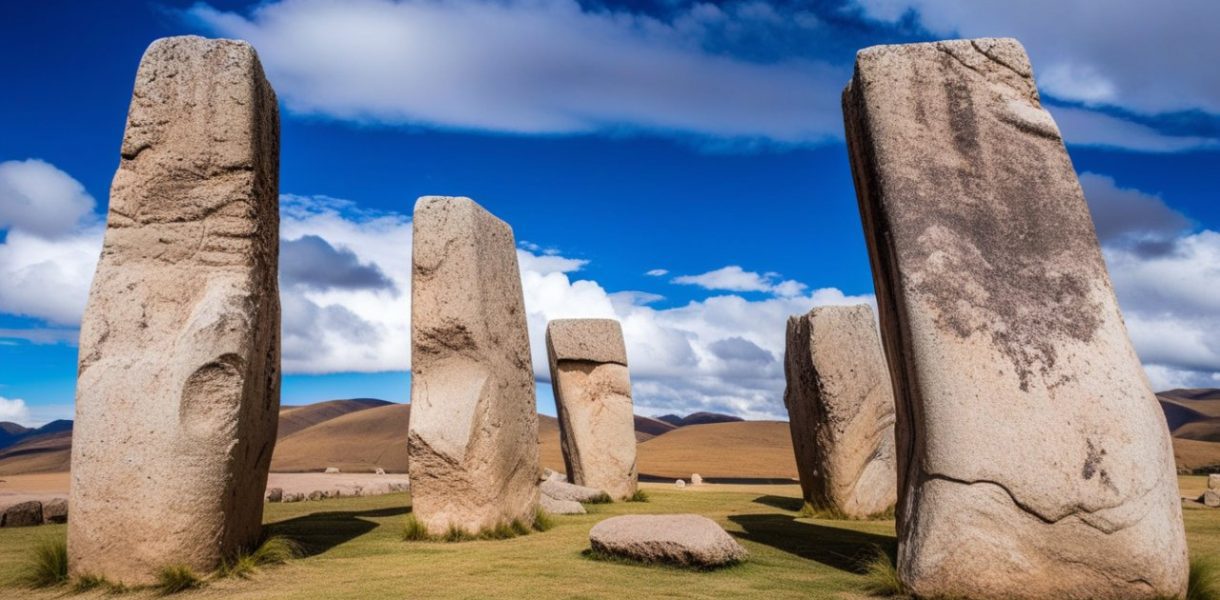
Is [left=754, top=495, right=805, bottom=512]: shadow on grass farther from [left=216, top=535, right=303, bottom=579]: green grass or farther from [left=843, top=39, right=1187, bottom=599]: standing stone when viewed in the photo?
[left=843, top=39, right=1187, bottom=599]: standing stone

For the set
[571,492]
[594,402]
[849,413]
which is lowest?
[571,492]

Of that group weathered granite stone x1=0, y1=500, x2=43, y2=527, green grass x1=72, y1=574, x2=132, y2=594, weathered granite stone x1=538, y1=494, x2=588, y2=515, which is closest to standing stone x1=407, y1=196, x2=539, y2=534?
weathered granite stone x1=538, y1=494, x2=588, y2=515

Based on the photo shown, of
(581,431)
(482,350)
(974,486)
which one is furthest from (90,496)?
(581,431)

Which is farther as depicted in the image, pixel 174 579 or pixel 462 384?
pixel 462 384

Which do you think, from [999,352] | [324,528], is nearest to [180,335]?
[324,528]

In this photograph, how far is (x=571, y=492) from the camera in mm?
11508

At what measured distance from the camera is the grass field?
Answer: 4.74 metres

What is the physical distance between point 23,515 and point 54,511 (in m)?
0.26

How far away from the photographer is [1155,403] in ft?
14.3

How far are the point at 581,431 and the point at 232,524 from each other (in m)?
7.48

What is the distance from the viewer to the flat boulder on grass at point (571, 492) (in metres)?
11.1

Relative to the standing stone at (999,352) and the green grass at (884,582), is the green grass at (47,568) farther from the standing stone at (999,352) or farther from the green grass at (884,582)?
the standing stone at (999,352)

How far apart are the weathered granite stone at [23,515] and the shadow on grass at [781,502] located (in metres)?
7.76

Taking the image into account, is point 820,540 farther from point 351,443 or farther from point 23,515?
point 351,443
